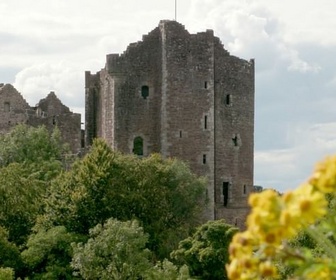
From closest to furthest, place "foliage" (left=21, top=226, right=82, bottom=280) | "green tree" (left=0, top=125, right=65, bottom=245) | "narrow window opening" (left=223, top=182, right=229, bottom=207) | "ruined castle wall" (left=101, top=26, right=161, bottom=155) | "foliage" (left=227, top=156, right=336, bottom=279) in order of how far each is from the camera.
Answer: "foliage" (left=227, top=156, right=336, bottom=279) < "foliage" (left=21, top=226, right=82, bottom=280) < "green tree" (left=0, top=125, right=65, bottom=245) < "ruined castle wall" (left=101, top=26, right=161, bottom=155) < "narrow window opening" (left=223, top=182, right=229, bottom=207)

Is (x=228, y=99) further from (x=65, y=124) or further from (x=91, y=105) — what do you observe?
(x=65, y=124)

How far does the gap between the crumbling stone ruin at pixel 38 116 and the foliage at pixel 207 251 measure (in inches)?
761

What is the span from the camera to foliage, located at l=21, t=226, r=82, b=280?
39281mm

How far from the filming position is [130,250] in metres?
36.0

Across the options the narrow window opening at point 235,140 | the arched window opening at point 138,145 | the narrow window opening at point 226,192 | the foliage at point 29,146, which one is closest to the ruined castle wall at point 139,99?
the arched window opening at point 138,145

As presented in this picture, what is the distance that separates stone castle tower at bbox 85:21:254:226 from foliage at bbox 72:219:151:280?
778 inches

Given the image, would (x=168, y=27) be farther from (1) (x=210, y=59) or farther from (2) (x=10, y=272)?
(2) (x=10, y=272)

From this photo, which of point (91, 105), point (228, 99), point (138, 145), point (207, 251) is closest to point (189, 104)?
point (228, 99)

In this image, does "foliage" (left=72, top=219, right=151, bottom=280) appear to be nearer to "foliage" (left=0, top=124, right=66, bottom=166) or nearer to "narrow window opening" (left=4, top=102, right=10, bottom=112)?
"foliage" (left=0, top=124, right=66, bottom=166)

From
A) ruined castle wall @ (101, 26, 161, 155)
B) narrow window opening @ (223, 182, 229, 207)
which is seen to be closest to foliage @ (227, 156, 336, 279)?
ruined castle wall @ (101, 26, 161, 155)

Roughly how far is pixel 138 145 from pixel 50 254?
17.5 meters

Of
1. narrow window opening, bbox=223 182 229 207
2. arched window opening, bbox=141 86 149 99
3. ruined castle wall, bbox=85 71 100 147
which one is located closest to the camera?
arched window opening, bbox=141 86 149 99

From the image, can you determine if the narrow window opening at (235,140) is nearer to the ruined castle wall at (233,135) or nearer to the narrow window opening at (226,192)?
the ruined castle wall at (233,135)

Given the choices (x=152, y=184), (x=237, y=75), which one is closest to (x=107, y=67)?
(x=237, y=75)
